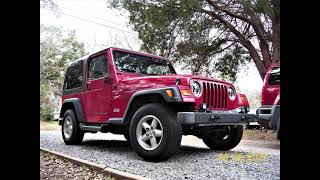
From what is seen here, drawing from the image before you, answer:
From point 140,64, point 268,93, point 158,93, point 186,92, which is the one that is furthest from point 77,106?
point 268,93

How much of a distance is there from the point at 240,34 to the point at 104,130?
1272 mm

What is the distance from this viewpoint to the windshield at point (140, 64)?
2.51m

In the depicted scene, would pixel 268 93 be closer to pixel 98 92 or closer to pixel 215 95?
pixel 215 95

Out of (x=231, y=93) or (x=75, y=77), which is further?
(x=75, y=77)

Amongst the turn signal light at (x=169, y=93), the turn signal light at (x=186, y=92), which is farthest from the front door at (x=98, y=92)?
the turn signal light at (x=186, y=92)

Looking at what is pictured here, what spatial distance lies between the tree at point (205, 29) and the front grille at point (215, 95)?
0.35 feet

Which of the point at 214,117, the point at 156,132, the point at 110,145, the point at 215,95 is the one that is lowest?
the point at 110,145

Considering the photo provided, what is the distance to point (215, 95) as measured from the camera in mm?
2018

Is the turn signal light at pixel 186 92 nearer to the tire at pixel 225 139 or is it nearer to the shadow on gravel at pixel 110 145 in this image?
the tire at pixel 225 139

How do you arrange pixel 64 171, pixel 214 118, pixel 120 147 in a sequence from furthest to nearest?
pixel 120 147, pixel 214 118, pixel 64 171

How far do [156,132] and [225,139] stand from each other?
2.38ft
